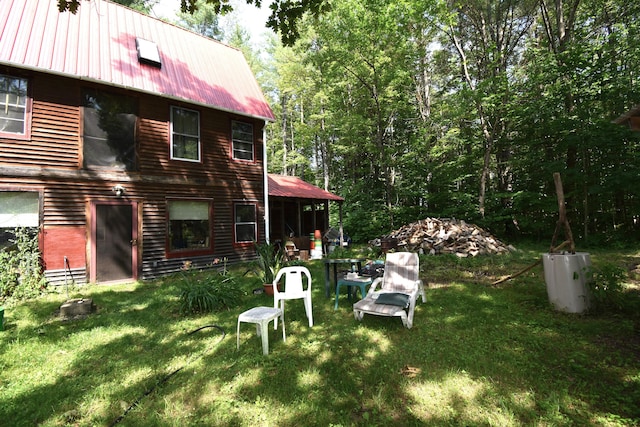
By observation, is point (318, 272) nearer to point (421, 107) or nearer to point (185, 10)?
point (185, 10)

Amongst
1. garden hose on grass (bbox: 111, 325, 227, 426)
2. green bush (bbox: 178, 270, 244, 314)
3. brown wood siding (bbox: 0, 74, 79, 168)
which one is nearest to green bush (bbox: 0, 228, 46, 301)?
brown wood siding (bbox: 0, 74, 79, 168)

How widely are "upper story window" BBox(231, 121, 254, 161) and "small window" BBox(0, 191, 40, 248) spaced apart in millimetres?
5206

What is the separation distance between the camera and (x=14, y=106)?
627cm

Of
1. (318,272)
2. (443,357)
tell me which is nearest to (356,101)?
(318,272)

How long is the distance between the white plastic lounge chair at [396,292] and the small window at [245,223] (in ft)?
19.0

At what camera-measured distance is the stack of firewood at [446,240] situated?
33.2ft

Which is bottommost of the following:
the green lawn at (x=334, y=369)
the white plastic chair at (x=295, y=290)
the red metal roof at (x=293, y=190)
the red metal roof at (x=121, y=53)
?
the green lawn at (x=334, y=369)

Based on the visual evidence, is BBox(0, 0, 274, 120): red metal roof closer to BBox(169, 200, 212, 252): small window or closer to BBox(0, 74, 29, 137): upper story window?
BBox(0, 74, 29, 137): upper story window

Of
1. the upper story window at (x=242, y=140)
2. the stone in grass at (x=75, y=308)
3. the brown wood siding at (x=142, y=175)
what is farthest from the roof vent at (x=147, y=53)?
the stone in grass at (x=75, y=308)

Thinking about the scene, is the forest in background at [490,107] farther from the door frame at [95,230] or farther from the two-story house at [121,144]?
the door frame at [95,230]

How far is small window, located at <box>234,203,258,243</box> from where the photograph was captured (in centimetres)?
971

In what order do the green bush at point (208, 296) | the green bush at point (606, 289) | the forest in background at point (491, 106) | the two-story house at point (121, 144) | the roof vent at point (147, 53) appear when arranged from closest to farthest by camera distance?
1. the green bush at point (606, 289)
2. the green bush at point (208, 296)
3. the two-story house at point (121, 144)
4. the roof vent at point (147, 53)
5. the forest in background at point (491, 106)

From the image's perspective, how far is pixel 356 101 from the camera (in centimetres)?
1789

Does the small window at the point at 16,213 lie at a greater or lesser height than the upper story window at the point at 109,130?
lesser
